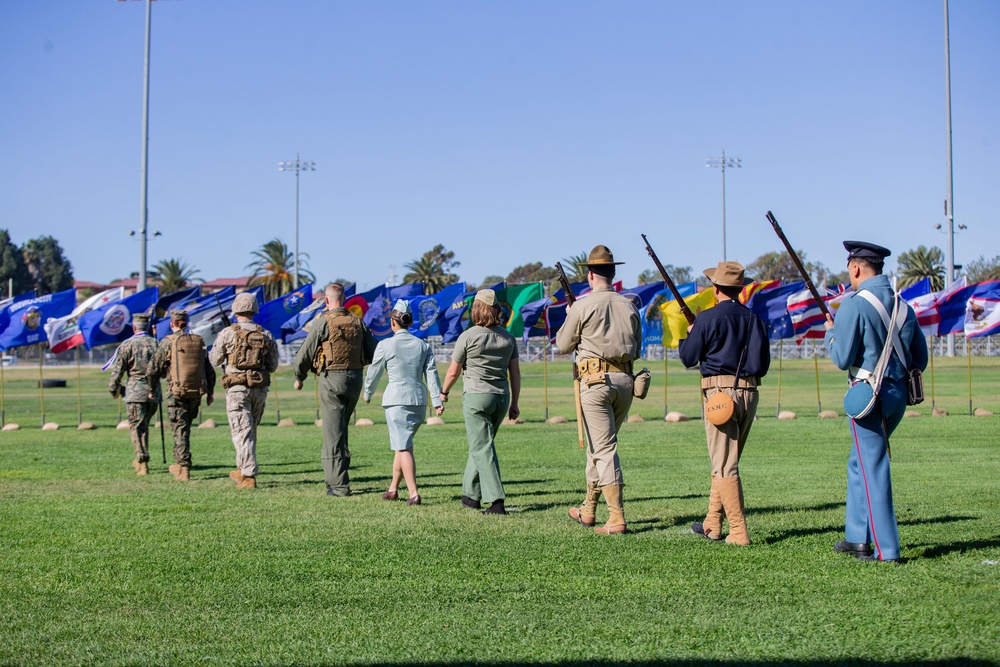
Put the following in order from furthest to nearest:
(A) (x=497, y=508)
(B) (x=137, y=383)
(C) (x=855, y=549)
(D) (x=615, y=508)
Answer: (B) (x=137, y=383) → (A) (x=497, y=508) → (D) (x=615, y=508) → (C) (x=855, y=549)

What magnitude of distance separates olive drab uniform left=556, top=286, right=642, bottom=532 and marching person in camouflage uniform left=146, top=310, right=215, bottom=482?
6208mm

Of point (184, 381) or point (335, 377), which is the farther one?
point (184, 381)

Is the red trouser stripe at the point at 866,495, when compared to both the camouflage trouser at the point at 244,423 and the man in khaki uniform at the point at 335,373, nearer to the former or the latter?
the man in khaki uniform at the point at 335,373

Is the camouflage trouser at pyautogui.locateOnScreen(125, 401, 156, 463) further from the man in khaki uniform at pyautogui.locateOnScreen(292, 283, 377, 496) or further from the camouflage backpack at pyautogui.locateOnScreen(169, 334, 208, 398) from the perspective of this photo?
the man in khaki uniform at pyautogui.locateOnScreen(292, 283, 377, 496)

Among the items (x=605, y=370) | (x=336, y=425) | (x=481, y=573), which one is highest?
(x=605, y=370)

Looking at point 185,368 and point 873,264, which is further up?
point 873,264

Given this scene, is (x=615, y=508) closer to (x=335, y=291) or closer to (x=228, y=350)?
(x=335, y=291)

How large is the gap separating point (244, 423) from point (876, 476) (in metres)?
7.25

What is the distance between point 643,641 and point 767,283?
58.2 ft

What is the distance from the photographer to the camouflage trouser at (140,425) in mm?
13824

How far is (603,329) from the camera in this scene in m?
8.80

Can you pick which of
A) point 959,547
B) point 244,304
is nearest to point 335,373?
point 244,304

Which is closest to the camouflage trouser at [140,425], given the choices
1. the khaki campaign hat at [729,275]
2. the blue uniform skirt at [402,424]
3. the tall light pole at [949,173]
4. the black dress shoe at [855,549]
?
the blue uniform skirt at [402,424]

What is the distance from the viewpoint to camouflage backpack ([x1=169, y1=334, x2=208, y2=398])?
13.4 m
